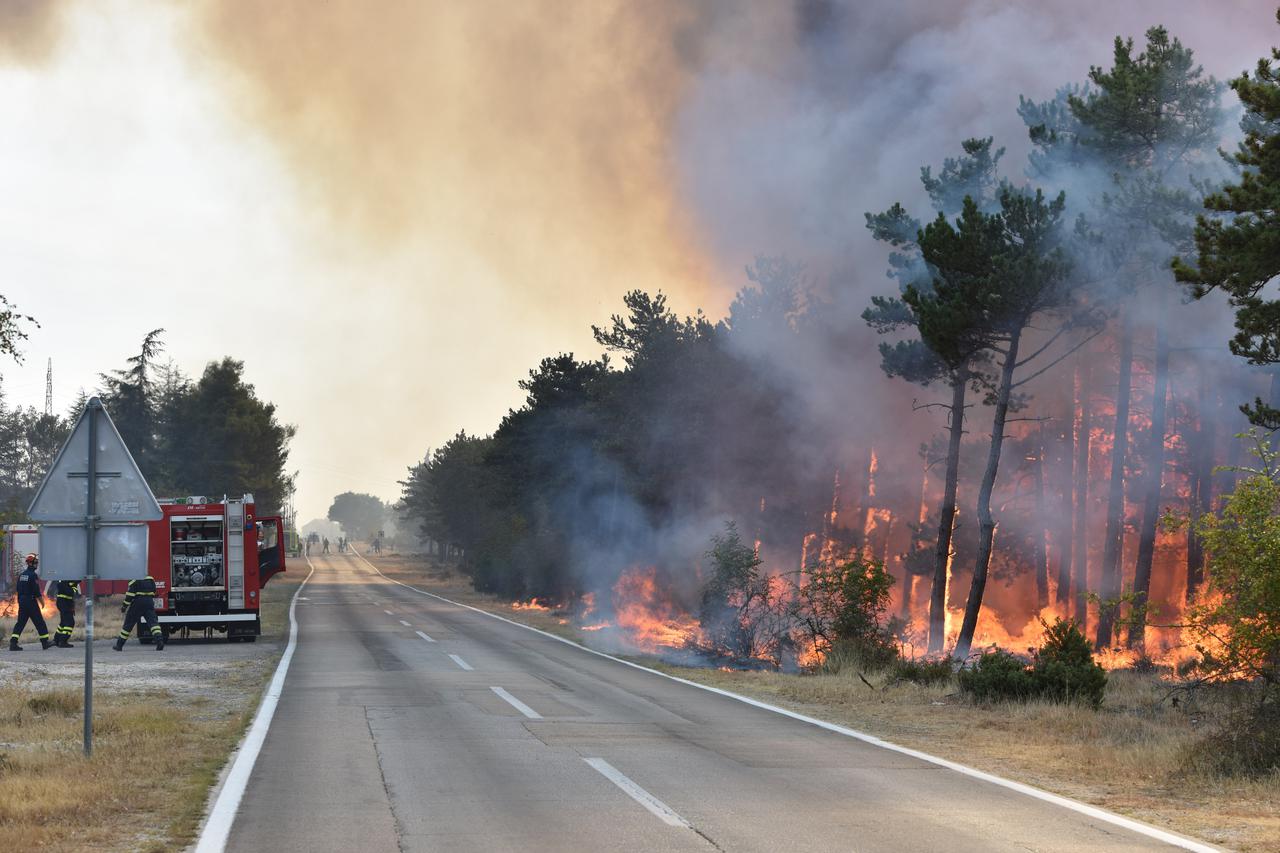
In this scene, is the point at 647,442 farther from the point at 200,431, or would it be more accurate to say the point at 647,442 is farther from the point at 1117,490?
the point at 200,431

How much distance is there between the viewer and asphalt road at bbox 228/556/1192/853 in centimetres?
741

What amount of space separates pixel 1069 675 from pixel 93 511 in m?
11.8

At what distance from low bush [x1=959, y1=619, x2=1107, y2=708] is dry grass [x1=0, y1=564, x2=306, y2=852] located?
909 centimetres

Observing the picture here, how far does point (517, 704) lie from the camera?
49.1 ft

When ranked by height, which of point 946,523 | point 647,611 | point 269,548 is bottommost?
point 647,611

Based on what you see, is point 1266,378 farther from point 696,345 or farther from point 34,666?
point 34,666

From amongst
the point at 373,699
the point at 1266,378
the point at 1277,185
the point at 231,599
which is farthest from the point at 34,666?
the point at 1266,378

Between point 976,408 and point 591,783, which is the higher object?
point 976,408

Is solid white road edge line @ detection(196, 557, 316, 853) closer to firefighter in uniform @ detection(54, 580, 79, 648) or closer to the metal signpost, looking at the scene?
the metal signpost

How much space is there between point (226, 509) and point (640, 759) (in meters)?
17.4

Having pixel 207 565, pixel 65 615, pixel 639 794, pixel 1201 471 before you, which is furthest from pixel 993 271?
pixel 65 615

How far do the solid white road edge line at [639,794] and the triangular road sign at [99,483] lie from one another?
4089mm

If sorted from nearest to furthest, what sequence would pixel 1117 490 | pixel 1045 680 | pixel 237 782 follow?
pixel 237 782
pixel 1045 680
pixel 1117 490

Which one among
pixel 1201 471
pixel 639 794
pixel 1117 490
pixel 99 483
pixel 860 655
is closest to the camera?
pixel 639 794
